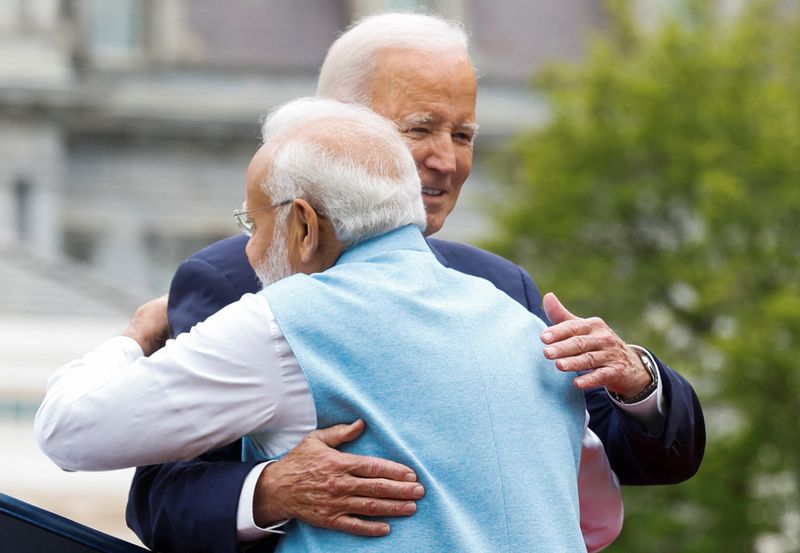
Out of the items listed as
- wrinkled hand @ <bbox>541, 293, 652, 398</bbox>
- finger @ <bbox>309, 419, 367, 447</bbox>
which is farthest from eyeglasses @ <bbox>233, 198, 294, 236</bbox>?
wrinkled hand @ <bbox>541, 293, 652, 398</bbox>

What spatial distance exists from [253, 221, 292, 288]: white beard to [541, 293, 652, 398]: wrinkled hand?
0.41 metres

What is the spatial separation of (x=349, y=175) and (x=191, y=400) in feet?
1.35

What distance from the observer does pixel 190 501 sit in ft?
9.59

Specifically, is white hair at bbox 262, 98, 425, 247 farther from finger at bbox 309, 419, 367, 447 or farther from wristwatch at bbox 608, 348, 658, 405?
wristwatch at bbox 608, 348, 658, 405

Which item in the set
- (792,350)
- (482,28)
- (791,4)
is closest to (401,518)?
(792,350)

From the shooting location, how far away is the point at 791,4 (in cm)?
2431

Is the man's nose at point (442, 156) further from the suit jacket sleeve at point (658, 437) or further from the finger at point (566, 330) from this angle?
the finger at point (566, 330)

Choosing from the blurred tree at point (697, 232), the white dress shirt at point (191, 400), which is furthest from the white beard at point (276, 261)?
the blurred tree at point (697, 232)

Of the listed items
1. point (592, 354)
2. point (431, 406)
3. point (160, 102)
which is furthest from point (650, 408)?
point (160, 102)

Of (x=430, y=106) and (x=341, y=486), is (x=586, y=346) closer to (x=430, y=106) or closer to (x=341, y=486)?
(x=341, y=486)

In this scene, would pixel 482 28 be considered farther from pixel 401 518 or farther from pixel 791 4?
pixel 401 518

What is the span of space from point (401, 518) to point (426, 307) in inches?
12.2

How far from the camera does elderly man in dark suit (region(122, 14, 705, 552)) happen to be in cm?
280

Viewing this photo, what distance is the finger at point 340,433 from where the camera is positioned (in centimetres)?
279
